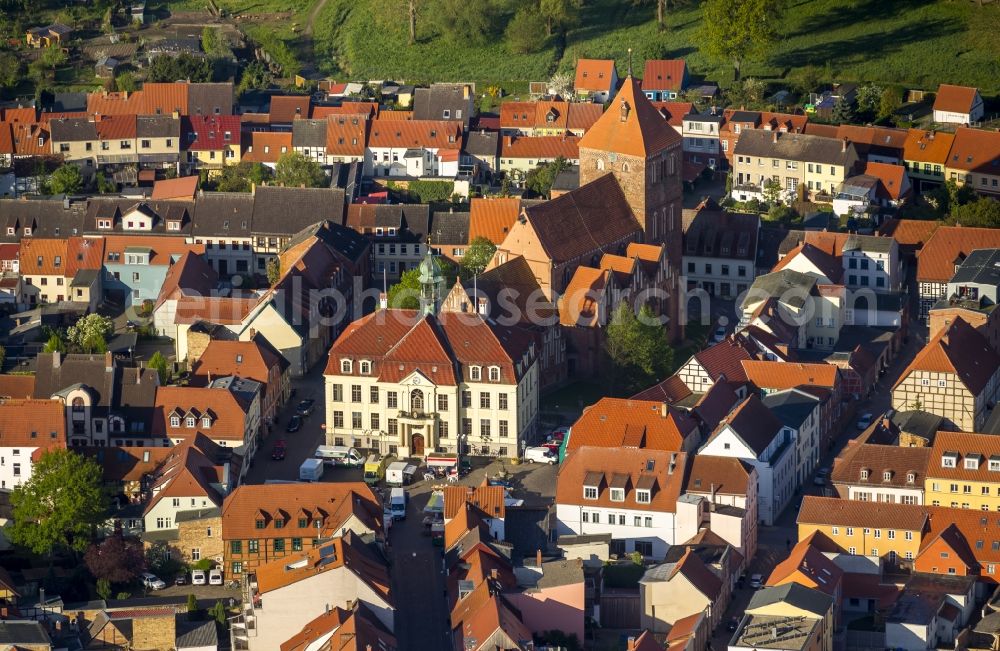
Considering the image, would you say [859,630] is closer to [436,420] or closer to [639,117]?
[436,420]

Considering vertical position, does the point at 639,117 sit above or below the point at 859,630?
above

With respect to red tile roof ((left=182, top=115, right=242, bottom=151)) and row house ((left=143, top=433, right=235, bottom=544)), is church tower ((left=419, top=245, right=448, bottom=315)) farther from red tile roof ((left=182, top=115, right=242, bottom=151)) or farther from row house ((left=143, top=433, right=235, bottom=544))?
red tile roof ((left=182, top=115, right=242, bottom=151))

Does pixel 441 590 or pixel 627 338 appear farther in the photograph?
pixel 627 338

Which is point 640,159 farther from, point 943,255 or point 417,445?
point 417,445

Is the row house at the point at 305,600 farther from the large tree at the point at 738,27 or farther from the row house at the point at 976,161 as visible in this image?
the large tree at the point at 738,27

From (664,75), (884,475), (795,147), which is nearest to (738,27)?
(664,75)

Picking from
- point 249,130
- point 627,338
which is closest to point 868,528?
point 627,338
